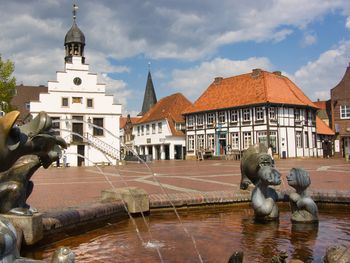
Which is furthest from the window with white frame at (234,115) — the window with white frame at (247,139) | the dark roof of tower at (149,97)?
the dark roof of tower at (149,97)

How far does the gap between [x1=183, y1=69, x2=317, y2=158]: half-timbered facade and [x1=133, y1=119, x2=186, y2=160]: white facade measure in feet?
10.7

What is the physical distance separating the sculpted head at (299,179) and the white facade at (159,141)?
1930 inches

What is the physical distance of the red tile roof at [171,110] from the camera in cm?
5639

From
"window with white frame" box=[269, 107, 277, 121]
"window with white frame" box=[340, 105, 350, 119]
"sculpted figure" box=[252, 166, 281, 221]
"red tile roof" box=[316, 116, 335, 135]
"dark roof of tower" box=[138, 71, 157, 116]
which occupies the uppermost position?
"dark roof of tower" box=[138, 71, 157, 116]

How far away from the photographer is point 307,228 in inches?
236

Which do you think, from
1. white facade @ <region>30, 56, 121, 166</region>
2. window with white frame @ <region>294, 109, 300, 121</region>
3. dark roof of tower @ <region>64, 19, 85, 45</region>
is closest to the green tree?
white facade @ <region>30, 56, 121, 166</region>

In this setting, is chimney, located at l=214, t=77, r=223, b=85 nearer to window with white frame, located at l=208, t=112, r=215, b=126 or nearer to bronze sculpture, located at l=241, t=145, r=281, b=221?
window with white frame, located at l=208, t=112, r=215, b=126

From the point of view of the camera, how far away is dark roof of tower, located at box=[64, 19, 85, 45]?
145 feet

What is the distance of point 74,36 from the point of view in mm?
44438

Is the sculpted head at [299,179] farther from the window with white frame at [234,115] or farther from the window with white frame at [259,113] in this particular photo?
the window with white frame at [234,115]

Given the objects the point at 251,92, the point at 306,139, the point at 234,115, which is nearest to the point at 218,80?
the point at 251,92

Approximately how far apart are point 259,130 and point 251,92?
5172 mm

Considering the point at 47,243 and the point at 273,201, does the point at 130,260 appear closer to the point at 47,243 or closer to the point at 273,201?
the point at 47,243

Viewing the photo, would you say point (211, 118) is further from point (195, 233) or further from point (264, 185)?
point (195, 233)
